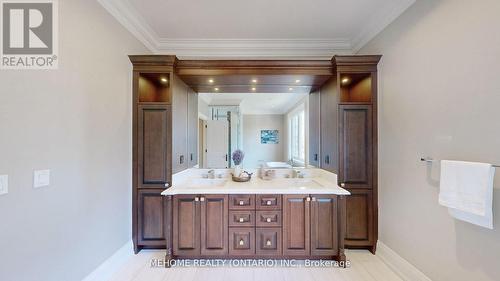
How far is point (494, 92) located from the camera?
1462 millimetres

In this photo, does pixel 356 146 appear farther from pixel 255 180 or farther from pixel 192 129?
pixel 192 129

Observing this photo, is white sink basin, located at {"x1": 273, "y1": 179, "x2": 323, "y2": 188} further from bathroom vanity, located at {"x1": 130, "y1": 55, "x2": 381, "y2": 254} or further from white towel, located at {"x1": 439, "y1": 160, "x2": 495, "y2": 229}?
white towel, located at {"x1": 439, "y1": 160, "x2": 495, "y2": 229}

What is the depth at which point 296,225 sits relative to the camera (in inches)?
98.7

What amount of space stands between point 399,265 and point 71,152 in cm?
329

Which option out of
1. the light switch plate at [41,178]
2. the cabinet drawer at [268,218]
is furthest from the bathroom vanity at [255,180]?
the light switch plate at [41,178]

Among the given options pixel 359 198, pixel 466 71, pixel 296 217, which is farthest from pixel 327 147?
pixel 466 71

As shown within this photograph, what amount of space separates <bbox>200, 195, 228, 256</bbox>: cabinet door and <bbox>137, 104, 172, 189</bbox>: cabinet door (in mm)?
615

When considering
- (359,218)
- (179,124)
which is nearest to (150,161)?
(179,124)

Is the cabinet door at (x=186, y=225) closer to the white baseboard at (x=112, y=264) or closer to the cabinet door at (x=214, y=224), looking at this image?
the cabinet door at (x=214, y=224)

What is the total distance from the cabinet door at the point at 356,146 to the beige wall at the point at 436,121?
0.15 metres

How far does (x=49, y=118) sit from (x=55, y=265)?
1.11m

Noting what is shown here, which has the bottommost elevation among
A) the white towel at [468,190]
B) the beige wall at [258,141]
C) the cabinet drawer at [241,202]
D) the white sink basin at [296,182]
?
the cabinet drawer at [241,202]

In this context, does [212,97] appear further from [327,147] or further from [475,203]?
[475,203]

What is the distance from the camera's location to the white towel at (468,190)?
1.43m
